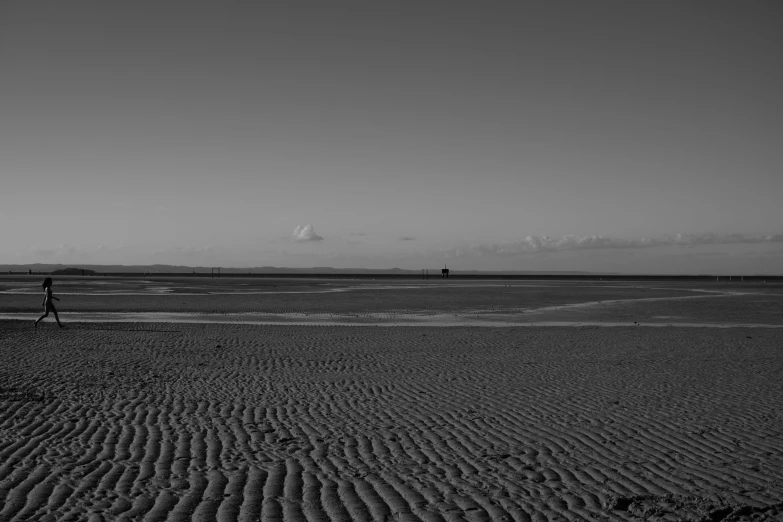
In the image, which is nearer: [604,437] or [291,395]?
[604,437]

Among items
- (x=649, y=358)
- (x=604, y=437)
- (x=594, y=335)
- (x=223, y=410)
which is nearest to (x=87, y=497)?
(x=223, y=410)

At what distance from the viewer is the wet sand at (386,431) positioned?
241 inches

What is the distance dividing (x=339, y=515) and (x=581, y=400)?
6.98m

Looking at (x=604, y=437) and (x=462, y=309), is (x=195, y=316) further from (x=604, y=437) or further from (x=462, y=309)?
(x=604, y=437)

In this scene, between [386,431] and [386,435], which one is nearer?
[386,435]

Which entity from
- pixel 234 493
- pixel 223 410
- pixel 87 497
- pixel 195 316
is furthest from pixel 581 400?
pixel 195 316

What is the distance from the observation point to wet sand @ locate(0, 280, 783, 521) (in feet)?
20.1

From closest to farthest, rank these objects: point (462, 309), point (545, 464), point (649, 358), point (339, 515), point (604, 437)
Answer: point (339, 515) < point (545, 464) < point (604, 437) < point (649, 358) < point (462, 309)

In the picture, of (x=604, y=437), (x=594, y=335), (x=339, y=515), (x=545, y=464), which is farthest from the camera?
(x=594, y=335)

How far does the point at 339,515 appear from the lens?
18.9ft

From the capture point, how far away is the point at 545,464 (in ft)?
24.6

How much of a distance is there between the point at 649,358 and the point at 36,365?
52.0 ft

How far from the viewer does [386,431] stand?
9023 millimetres

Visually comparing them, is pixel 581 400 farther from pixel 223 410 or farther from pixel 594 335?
pixel 594 335
